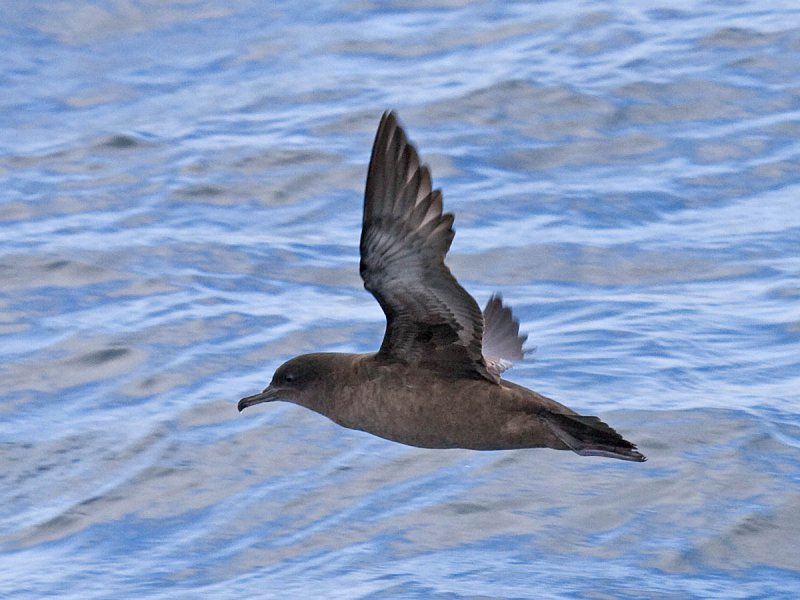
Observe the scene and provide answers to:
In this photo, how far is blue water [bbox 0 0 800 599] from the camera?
317 inches

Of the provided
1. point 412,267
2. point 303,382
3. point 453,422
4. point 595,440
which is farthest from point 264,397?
point 595,440

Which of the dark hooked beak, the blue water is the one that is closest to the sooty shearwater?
the dark hooked beak

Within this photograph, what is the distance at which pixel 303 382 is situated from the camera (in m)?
7.41

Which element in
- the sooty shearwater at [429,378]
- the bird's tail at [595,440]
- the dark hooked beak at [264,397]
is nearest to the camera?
the sooty shearwater at [429,378]

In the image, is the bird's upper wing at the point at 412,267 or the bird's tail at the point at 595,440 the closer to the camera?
the bird's upper wing at the point at 412,267

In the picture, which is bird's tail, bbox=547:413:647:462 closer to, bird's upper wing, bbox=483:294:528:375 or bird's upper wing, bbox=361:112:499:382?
bird's upper wing, bbox=361:112:499:382

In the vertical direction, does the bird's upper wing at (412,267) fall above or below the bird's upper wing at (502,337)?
above

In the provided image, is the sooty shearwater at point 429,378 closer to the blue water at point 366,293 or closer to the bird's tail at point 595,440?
the bird's tail at point 595,440

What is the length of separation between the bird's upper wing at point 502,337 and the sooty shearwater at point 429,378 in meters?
1.13

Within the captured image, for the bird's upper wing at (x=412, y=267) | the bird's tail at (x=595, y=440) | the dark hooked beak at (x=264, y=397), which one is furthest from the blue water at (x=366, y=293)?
the bird's upper wing at (x=412, y=267)

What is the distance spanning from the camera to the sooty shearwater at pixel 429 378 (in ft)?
21.3

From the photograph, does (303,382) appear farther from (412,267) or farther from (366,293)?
(366,293)

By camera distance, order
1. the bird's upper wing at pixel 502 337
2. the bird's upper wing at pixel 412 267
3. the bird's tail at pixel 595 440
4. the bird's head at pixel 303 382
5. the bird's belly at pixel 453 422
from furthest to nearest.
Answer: the bird's upper wing at pixel 502 337, the bird's head at pixel 303 382, the bird's belly at pixel 453 422, the bird's tail at pixel 595 440, the bird's upper wing at pixel 412 267

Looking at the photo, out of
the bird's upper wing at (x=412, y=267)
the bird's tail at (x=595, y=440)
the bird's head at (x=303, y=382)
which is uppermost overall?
the bird's upper wing at (x=412, y=267)
